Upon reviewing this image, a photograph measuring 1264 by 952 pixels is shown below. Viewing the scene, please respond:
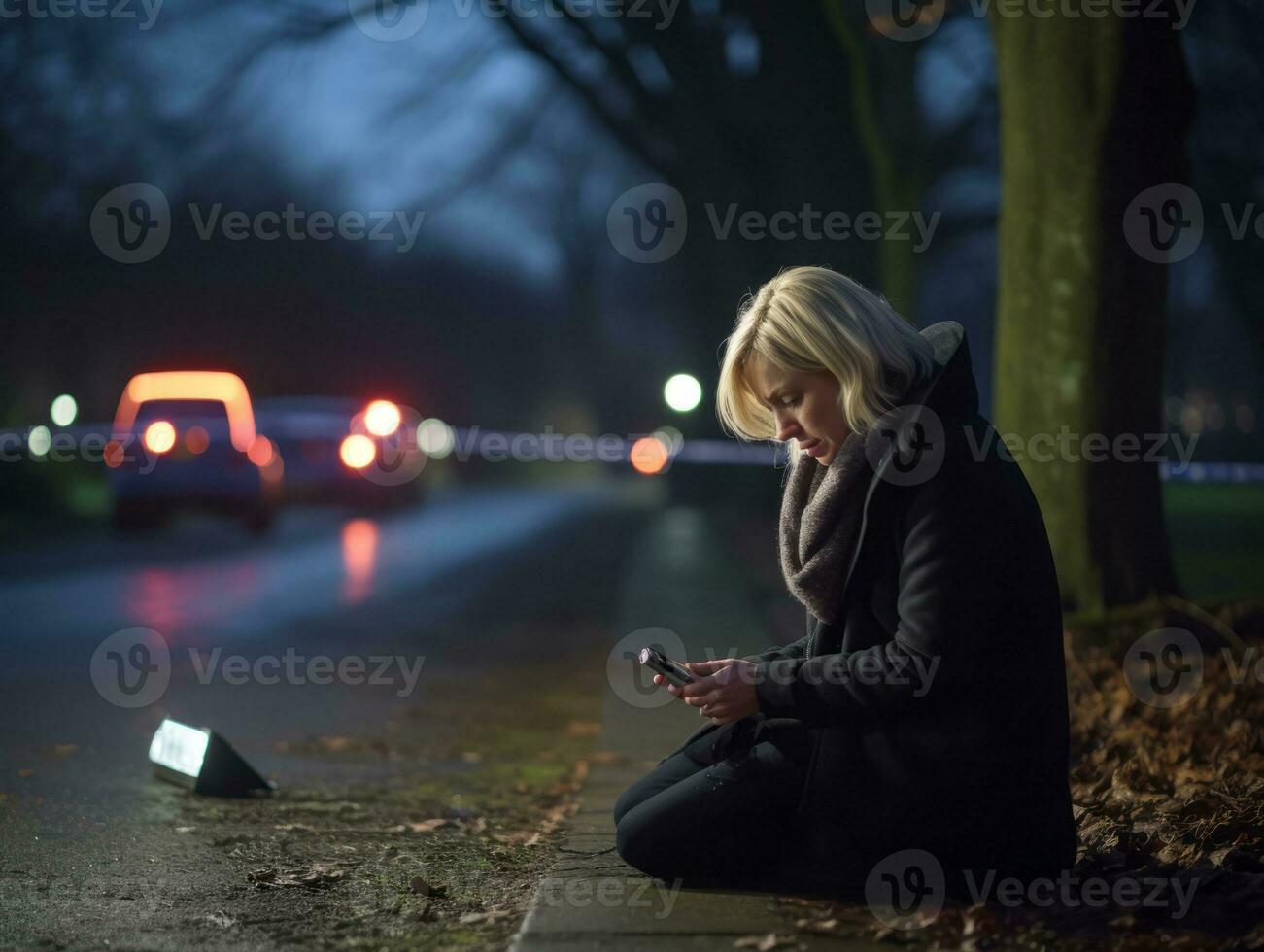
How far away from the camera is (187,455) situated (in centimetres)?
1891

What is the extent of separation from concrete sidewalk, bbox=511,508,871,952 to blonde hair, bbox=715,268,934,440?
1236mm

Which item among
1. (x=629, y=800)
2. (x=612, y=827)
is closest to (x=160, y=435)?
(x=612, y=827)

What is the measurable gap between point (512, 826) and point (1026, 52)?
5.25 metres

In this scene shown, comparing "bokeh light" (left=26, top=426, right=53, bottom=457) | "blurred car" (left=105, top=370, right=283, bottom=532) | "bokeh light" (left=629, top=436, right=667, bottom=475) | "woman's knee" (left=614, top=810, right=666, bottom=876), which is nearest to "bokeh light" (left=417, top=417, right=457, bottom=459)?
"bokeh light" (left=629, top=436, right=667, bottom=475)

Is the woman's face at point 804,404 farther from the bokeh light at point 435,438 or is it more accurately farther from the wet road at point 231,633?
the bokeh light at point 435,438

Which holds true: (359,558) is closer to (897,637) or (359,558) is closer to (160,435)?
(160,435)

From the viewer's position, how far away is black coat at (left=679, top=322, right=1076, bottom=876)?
371 cm

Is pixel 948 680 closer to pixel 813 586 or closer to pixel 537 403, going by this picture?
pixel 813 586

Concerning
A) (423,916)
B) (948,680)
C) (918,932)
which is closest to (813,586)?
(948,680)

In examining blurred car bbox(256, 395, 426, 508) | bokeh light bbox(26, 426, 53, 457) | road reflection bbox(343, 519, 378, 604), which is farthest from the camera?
blurred car bbox(256, 395, 426, 508)

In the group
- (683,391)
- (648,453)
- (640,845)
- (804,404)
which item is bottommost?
(640,845)

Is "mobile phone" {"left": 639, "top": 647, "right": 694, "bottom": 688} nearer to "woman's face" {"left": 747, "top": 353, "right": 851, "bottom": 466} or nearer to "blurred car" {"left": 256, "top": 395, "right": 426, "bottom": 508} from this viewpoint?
"woman's face" {"left": 747, "top": 353, "right": 851, "bottom": 466}

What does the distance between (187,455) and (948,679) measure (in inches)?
643

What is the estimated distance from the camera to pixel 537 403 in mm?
75500
